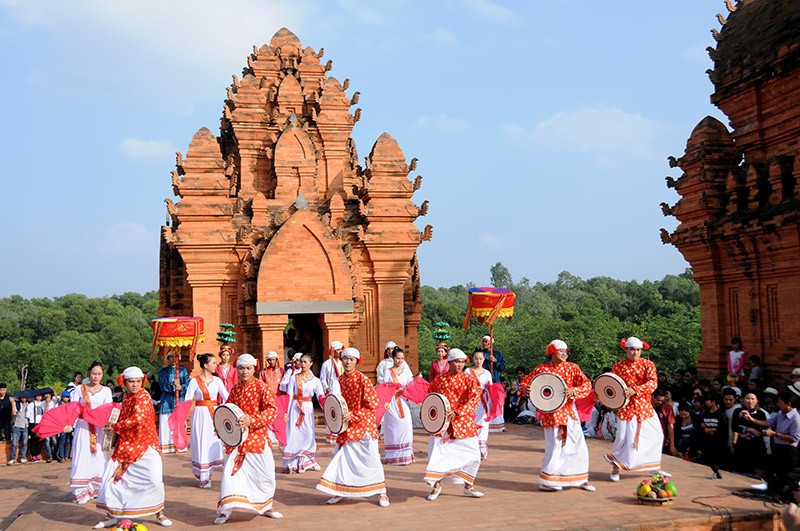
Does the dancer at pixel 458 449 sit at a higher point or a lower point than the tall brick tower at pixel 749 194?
lower

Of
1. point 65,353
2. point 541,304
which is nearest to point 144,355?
point 65,353

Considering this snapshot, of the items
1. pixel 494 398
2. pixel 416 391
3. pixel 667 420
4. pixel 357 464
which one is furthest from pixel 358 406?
pixel 667 420

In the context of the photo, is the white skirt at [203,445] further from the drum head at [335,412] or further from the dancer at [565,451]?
the dancer at [565,451]

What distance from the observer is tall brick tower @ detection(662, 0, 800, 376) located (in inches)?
526

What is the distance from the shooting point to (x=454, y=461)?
8383 millimetres

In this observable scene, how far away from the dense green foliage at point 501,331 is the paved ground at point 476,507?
814 inches

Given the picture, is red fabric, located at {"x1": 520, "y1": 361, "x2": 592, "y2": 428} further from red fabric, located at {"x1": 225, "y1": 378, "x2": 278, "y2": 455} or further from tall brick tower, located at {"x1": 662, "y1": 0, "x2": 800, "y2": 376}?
tall brick tower, located at {"x1": 662, "y1": 0, "x2": 800, "y2": 376}

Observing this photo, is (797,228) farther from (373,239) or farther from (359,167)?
(359,167)

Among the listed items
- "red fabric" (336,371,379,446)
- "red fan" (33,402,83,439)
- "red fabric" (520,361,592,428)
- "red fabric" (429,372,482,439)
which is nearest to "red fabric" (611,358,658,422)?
"red fabric" (520,361,592,428)

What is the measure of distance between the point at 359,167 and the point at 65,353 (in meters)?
34.0

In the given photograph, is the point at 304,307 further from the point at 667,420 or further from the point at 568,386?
the point at 568,386

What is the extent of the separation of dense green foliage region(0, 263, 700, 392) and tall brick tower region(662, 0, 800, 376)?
46.8 ft

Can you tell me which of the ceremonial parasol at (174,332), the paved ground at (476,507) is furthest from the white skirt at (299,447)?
the ceremonial parasol at (174,332)

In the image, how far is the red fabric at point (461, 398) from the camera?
8442 millimetres
